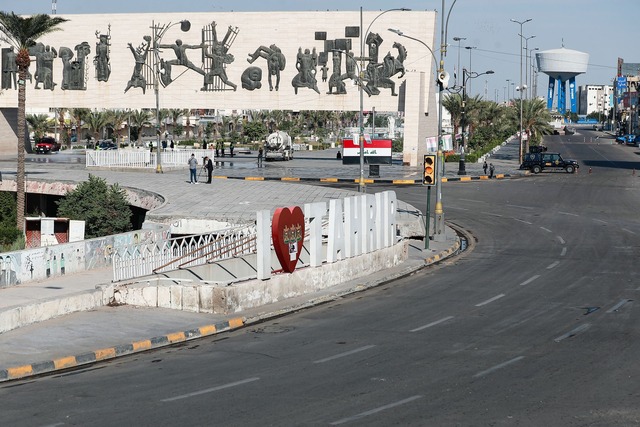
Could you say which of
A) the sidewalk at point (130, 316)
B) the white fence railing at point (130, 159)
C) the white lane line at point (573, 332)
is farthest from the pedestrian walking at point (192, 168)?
the white lane line at point (573, 332)

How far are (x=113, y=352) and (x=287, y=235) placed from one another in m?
7.89

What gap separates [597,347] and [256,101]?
73.7 meters

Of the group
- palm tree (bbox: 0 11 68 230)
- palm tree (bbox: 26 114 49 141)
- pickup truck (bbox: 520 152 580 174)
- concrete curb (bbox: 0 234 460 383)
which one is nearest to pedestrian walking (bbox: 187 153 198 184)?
palm tree (bbox: 0 11 68 230)

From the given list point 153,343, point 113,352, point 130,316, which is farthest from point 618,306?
point 113,352

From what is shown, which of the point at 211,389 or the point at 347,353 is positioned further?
the point at 347,353

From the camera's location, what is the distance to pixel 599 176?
259ft

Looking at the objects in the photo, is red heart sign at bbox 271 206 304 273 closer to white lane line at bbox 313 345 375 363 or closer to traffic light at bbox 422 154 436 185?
white lane line at bbox 313 345 375 363

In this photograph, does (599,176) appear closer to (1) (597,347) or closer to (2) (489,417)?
(1) (597,347)

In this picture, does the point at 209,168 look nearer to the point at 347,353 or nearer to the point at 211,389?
the point at 347,353

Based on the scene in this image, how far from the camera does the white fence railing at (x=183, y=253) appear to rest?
2567 cm

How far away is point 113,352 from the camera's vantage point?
756 inches

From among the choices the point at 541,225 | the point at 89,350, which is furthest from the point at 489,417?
the point at 541,225

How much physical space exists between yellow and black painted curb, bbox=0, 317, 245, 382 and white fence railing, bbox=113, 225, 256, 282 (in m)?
4.09

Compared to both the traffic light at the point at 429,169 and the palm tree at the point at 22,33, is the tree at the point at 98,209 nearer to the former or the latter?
the palm tree at the point at 22,33
